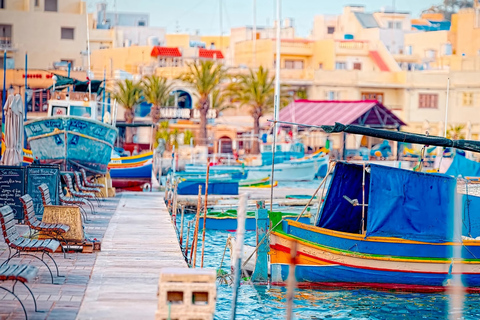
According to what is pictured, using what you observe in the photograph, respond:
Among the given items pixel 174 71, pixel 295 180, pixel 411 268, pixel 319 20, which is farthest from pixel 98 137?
pixel 319 20

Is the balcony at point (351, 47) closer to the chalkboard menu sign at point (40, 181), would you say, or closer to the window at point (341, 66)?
the window at point (341, 66)

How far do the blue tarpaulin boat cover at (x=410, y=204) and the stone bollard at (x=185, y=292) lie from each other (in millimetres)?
9047

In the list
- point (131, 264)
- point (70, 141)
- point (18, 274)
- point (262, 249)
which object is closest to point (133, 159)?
point (70, 141)

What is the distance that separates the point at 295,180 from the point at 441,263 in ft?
108

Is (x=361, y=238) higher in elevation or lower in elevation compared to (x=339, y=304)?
higher

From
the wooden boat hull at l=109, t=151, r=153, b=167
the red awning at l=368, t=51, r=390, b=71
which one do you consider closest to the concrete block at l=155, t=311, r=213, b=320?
the wooden boat hull at l=109, t=151, r=153, b=167

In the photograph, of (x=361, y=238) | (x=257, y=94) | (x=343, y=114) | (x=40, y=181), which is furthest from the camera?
(x=257, y=94)

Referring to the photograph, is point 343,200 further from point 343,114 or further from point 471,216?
point 343,114

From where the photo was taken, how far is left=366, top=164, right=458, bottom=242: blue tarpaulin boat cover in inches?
685

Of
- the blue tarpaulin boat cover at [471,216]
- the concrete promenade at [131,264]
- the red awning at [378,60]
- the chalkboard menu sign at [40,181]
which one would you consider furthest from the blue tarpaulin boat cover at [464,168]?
the red awning at [378,60]

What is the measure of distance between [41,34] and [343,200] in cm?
5513

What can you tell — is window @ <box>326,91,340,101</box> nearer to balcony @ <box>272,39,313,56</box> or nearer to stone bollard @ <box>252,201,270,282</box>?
balcony @ <box>272,39,313,56</box>

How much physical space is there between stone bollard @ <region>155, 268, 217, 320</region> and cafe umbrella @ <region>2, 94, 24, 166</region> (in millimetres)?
14269

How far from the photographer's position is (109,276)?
12.5m
